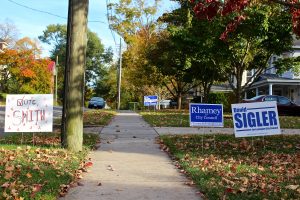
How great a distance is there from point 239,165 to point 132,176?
2137 millimetres

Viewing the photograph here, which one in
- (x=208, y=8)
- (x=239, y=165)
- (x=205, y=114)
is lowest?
(x=239, y=165)

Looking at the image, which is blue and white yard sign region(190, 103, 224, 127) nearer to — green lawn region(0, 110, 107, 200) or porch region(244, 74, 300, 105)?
green lawn region(0, 110, 107, 200)

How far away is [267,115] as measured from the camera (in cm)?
1023

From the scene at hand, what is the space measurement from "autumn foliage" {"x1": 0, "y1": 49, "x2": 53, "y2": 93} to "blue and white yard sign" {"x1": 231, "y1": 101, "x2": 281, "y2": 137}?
4839 cm

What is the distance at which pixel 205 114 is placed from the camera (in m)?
10.9

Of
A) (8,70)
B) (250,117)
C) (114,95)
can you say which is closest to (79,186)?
(250,117)

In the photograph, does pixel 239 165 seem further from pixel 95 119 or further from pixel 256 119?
pixel 95 119

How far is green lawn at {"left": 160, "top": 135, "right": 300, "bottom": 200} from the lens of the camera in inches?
255

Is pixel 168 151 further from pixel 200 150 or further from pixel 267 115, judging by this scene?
pixel 267 115

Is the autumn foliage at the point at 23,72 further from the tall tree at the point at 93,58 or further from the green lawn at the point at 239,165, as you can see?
the green lawn at the point at 239,165

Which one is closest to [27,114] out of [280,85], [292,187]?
[292,187]

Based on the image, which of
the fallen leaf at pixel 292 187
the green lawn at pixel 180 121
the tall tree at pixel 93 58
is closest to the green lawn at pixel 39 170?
the fallen leaf at pixel 292 187

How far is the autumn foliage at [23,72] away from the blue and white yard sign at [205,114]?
1866 inches

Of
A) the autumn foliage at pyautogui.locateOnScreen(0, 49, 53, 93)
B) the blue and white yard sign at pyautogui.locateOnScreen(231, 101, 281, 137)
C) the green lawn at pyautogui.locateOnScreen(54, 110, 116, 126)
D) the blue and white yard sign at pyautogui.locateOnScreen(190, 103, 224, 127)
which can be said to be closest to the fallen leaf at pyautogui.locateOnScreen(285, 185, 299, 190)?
the blue and white yard sign at pyautogui.locateOnScreen(231, 101, 281, 137)
